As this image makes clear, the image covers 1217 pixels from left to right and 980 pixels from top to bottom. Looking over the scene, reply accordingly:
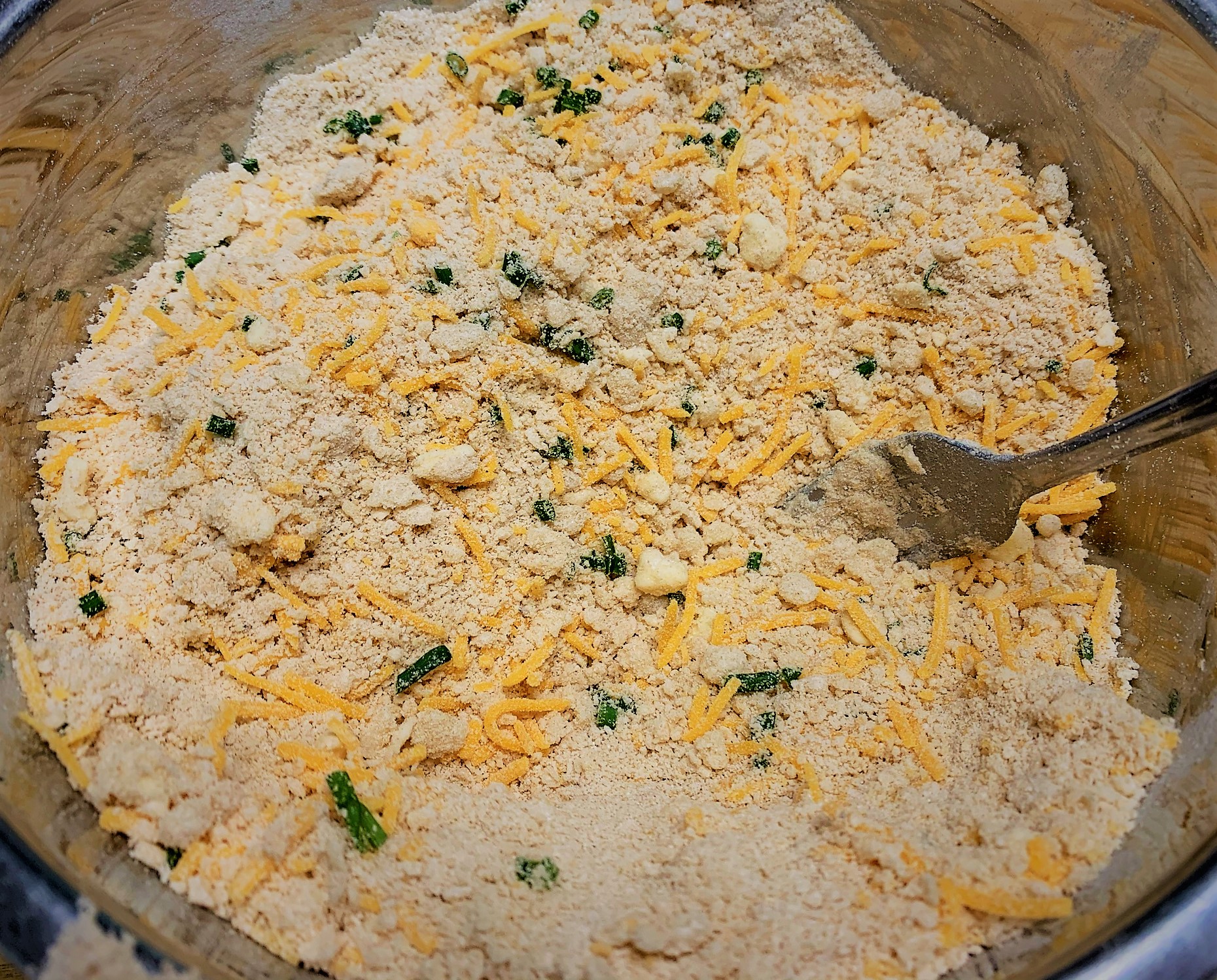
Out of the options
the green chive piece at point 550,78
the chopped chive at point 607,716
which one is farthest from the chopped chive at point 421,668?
the green chive piece at point 550,78

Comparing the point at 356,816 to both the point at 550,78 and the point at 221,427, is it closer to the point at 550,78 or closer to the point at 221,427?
the point at 221,427

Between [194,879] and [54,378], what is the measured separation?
1.17 meters

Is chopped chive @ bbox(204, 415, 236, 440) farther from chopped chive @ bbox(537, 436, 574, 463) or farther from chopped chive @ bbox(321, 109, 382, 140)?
chopped chive @ bbox(321, 109, 382, 140)

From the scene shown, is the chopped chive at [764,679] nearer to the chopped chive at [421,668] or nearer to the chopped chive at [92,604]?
the chopped chive at [421,668]

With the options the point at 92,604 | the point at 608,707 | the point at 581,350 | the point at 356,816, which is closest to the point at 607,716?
the point at 608,707

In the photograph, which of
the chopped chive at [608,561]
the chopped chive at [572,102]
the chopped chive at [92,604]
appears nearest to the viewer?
the chopped chive at [92,604]

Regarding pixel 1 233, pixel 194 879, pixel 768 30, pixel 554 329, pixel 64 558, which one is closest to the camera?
pixel 194 879

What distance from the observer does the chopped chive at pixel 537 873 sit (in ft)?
4.66

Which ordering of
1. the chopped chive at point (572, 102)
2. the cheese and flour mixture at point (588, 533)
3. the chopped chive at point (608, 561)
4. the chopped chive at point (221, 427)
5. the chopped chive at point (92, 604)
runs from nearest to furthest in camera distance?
the cheese and flour mixture at point (588, 533) < the chopped chive at point (92, 604) < the chopped chive at point (221, 427) < the chopped chive at point (608, 561) < the chopped chive at point (572, 102)

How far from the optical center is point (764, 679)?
170cm

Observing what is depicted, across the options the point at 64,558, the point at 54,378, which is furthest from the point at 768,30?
the point at 64,558

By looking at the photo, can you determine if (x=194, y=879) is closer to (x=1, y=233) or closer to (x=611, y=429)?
(x=611, y=429)

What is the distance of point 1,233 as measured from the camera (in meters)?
1.74

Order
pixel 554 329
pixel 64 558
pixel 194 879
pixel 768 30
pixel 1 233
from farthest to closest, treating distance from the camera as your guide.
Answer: pixel 768 30 → pixel 554 329 → pixel 1 233 → pixel 64 558 → pixel 194 879
